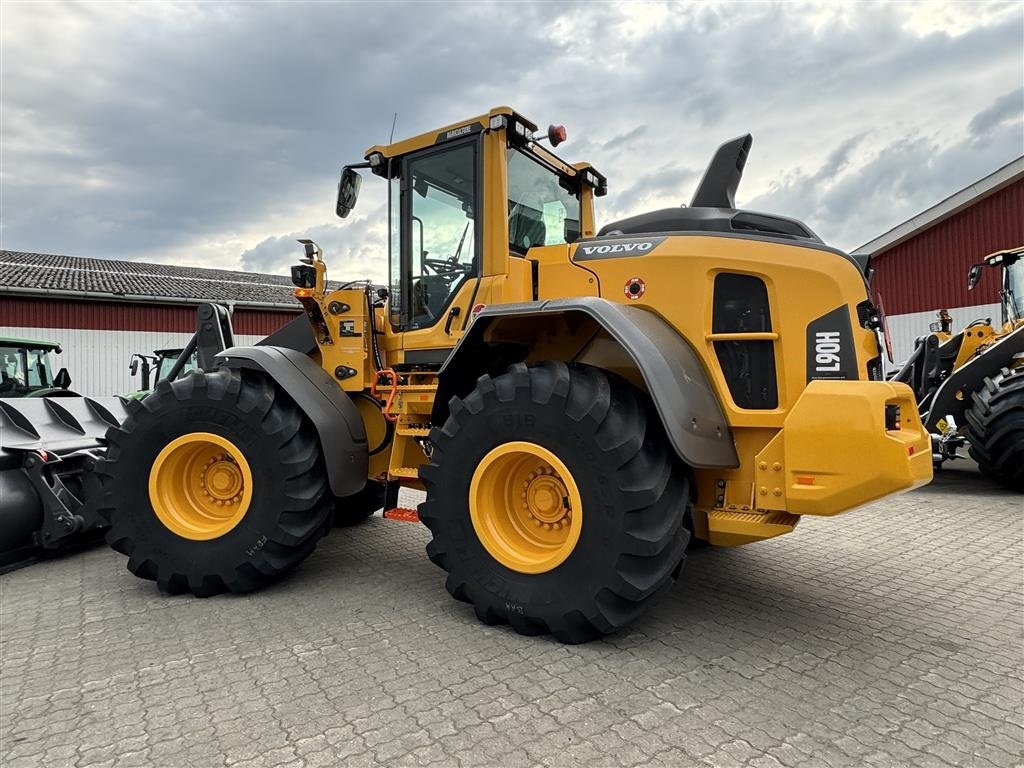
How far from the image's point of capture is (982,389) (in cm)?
718

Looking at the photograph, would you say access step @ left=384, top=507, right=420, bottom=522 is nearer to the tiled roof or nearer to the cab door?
the cab door

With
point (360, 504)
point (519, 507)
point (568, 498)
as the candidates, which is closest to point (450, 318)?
point (519, 507)

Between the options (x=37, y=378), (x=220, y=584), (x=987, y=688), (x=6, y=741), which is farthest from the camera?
(x=37, y=378)

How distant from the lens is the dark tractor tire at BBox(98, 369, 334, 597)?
376cm

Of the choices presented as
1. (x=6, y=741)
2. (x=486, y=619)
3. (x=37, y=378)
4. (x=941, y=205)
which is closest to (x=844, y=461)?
(x=486, y=619)

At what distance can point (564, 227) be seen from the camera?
472 cm

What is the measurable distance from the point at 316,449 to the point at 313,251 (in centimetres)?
140

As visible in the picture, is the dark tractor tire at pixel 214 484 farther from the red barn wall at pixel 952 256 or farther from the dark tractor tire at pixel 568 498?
the red barn wall at pixel 952 256

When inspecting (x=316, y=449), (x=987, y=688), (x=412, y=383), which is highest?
(x=412, y=383)

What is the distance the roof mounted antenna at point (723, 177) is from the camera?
147 inches

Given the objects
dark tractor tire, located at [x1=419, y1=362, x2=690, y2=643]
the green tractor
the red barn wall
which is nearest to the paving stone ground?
dark tractor tire, located at [x1=419, y1=362, x2=690, y2=643]

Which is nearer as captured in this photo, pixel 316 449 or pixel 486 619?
pixel 486 619

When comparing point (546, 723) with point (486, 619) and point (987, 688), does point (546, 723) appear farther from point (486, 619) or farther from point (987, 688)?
point (987, 688)

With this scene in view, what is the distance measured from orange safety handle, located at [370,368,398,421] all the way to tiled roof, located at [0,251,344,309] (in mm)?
14694
